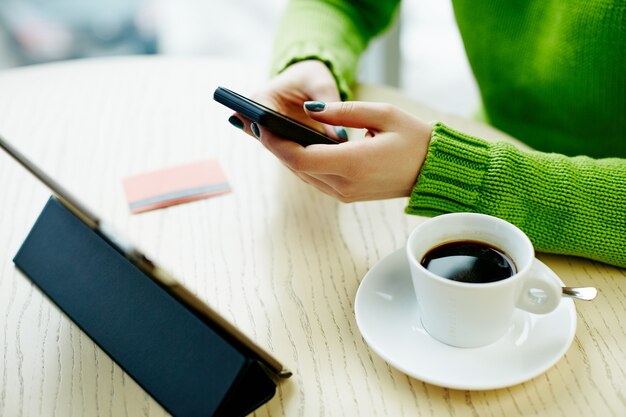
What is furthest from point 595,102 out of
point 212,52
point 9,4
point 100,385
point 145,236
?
point 9,4

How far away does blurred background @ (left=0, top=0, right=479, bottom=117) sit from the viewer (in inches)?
90.5

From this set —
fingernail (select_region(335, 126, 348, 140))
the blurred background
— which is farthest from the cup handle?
the blurred background

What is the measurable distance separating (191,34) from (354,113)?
1.98 m

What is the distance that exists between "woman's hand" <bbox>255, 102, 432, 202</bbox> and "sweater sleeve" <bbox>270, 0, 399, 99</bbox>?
26 cm

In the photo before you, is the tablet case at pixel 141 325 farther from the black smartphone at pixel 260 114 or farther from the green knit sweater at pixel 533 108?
the green knit sweater at pixel 533 108

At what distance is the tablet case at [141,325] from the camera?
20.3 inches

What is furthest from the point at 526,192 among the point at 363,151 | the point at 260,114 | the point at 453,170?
the point at 260,114

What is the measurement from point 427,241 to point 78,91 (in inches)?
29.6

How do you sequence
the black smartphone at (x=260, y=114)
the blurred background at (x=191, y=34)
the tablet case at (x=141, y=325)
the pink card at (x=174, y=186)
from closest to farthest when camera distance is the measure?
the tablet case at (x=141, y=325), the black smartphone at (x=260, y=114), the pink card at (x=174, y=186), the blurred background at (x=191, y=34)

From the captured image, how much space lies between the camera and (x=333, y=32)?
3.40ft

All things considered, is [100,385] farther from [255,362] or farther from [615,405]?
[615,405]

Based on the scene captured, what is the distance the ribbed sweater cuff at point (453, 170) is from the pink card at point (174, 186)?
283mm

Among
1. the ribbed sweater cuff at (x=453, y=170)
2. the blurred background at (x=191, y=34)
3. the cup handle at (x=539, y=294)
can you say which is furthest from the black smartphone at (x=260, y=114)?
the blurred background at (x=191, y=34)

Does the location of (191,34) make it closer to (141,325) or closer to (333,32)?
(333,32)
